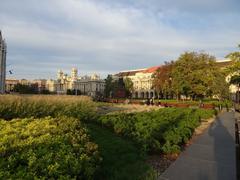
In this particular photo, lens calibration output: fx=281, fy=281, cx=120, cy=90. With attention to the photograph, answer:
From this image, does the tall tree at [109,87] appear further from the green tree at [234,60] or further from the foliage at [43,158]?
the foliage at [43,158]

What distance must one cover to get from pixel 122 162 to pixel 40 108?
7726mm

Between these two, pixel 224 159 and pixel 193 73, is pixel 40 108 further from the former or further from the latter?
Answer: pixel 193 73

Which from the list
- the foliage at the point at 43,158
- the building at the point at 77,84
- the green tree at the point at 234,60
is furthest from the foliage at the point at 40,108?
the building at the point at 77,84

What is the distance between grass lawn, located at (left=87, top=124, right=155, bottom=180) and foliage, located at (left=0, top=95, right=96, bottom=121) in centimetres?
498

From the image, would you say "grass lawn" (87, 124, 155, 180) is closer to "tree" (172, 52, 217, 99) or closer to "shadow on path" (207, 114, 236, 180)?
"shadow on path" (207, 114, 236, 180)

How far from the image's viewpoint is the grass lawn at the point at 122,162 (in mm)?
6230

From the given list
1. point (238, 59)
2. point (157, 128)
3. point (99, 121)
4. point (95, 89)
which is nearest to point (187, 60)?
point (238, 59)

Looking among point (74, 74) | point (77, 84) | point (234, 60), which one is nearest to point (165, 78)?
point (234, 60)

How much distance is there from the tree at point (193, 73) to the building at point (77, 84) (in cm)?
9993

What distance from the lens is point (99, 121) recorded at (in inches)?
561

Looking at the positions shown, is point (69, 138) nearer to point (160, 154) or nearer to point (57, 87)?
point (160, 154)

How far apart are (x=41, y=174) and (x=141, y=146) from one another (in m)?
5.01

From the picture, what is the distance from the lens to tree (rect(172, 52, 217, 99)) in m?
42.9

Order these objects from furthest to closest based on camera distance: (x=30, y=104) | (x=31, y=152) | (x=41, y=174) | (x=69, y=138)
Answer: (x=30, y=104), (x=69, y=138), (x=31, y=152), (x=41, y=174)
